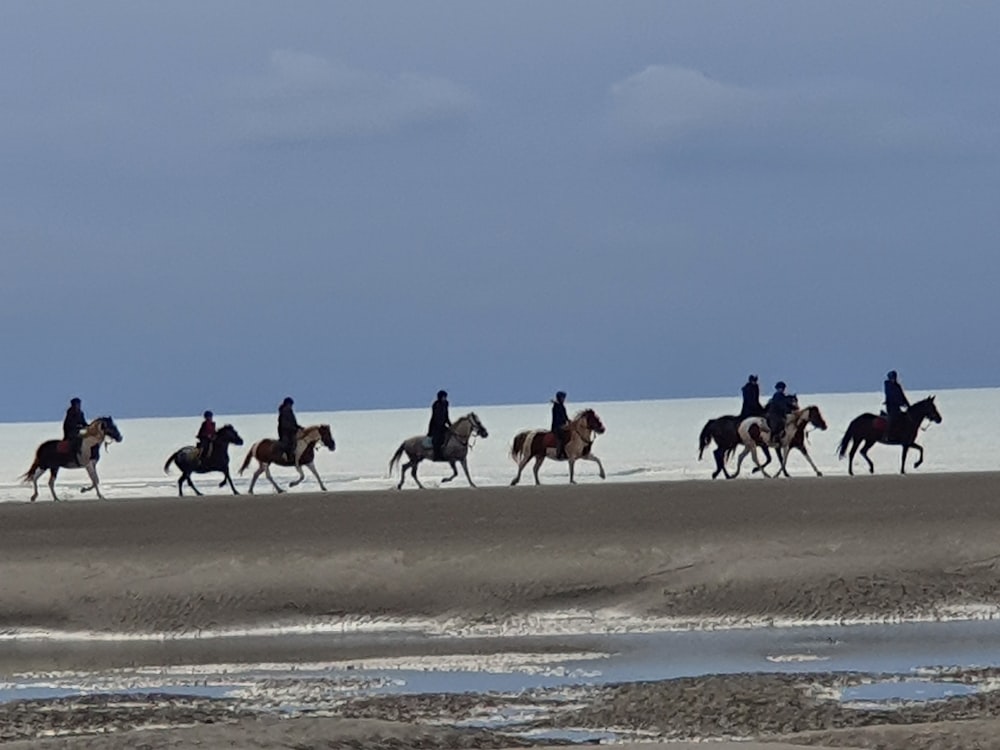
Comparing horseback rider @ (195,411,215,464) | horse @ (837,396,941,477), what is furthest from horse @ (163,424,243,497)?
horse @ (837,396,941,477)

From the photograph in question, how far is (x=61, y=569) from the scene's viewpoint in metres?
21.2

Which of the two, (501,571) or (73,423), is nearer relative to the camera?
(501,571)

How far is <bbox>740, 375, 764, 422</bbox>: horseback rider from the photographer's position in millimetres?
34625

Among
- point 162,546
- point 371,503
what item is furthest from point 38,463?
point 162,546

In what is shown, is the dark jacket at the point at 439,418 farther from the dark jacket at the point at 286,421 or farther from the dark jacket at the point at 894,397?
the dark jacket at the point at 894,397

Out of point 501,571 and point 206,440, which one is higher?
point 206,440

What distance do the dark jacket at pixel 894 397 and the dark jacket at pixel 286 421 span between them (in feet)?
32.4

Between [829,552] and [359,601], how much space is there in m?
4.48

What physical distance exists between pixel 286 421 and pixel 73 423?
3.54 meters

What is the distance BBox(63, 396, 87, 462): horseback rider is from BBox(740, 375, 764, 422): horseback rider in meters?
11.0

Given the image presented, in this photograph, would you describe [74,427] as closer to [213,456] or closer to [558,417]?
[213,456]

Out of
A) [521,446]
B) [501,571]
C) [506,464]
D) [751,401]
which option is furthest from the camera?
[506,464]

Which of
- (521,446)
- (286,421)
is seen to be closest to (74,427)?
(286,421)

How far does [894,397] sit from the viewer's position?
3472 centimetres
